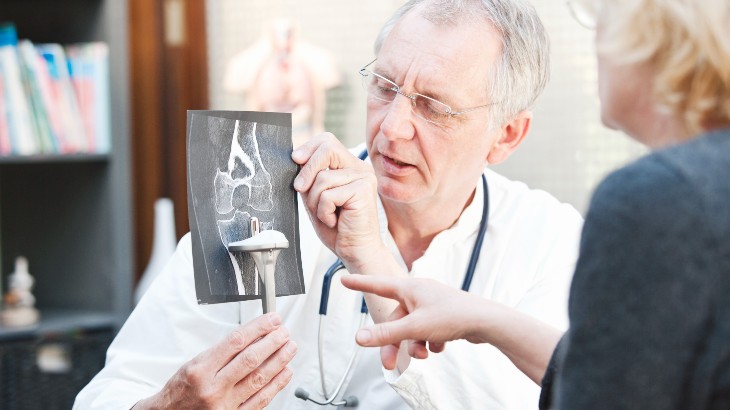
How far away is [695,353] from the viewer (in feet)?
2.63

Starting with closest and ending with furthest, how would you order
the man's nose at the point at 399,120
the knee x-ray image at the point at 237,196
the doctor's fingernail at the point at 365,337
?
the doctor's fingernail at the point at 365,337 → the knee x-ray image at the point at 237,196 → the man's nose at the point at 399,120

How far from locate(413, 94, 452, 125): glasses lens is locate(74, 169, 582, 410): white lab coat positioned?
0.74 feet

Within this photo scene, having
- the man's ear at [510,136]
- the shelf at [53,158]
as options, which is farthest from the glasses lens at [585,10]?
the shelf at [53,158]

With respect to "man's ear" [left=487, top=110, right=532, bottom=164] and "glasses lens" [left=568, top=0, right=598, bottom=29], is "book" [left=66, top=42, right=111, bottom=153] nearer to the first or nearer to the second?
"man's ear" [left=487, top=110, right=532, bottom=164]

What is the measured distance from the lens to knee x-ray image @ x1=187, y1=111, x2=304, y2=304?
4.47 ft

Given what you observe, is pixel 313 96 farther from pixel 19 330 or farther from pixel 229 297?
pixel 229 297

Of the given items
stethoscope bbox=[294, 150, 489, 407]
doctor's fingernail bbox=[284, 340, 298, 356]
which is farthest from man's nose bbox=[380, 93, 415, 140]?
doctor's fingernail bbox=[284, 340, 298, 356]

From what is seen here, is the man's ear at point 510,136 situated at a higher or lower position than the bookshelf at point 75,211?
higher

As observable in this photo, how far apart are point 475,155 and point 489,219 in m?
0.17

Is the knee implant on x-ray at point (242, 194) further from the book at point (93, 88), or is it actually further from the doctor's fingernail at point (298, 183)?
the book at point (93, 88)

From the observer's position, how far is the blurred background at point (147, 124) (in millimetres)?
2869

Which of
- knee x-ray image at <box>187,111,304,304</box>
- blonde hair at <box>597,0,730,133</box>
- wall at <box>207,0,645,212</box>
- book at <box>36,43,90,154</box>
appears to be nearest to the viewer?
blonde hair at <box>597,0,730,133</box>

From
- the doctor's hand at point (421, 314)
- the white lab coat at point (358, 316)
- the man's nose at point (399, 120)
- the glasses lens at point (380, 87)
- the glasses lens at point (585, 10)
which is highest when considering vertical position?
the glasses lens at point (585, 10)

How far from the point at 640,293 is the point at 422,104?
41.1 inches
